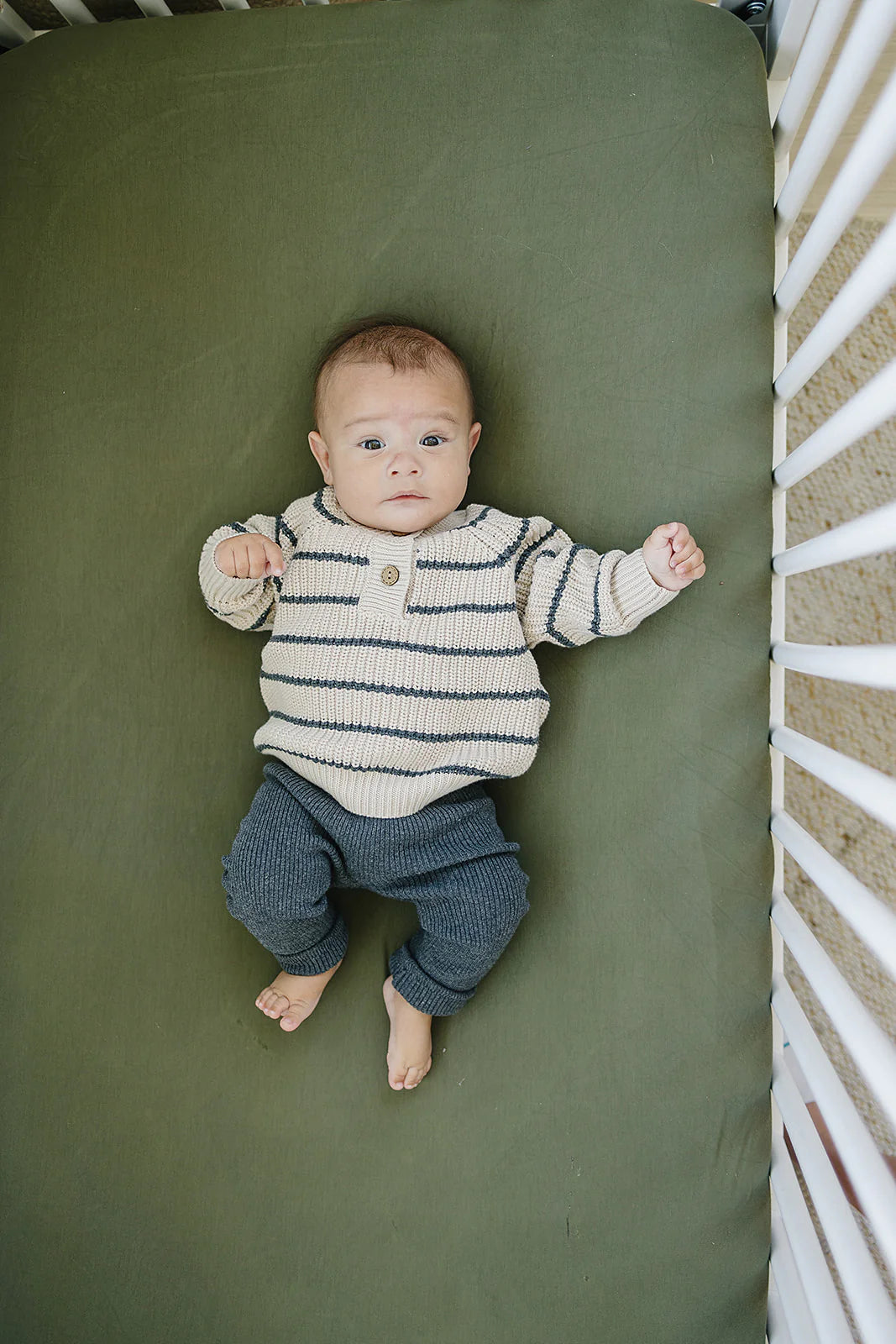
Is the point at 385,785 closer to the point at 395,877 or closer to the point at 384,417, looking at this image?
the point at 395,877

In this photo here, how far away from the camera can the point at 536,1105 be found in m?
0.96

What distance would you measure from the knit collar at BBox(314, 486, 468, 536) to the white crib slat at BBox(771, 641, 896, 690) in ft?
1.17

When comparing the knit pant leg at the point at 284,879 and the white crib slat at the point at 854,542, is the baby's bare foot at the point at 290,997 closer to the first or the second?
the knit pant leg at the point at 284,879

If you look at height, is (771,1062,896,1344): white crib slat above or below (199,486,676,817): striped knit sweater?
below

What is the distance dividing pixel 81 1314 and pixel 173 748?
23.0 inches

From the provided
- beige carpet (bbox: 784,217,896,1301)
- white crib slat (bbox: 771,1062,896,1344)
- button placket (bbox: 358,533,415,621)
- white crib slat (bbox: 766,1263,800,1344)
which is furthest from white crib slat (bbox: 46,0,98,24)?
white crib slat (bbox: 766,1263,800,1344)

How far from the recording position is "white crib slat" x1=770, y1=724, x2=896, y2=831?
1.99ft

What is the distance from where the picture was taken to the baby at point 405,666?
0.90 meters

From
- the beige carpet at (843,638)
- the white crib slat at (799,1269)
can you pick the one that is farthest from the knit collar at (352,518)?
the white crib slat at (799,1269)

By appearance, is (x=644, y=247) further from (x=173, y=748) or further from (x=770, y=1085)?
(x=770, y=1085)

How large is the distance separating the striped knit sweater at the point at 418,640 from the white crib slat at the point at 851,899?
0.85ft

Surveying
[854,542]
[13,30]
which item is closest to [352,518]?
[854,542]

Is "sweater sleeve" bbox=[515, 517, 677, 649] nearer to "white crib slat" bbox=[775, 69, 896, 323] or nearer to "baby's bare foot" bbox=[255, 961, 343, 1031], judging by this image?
"white crib slat" bbox=[775, 69, 896, 323]

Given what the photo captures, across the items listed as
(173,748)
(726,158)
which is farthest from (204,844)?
(726,158)
